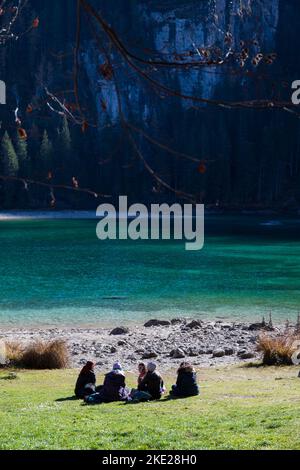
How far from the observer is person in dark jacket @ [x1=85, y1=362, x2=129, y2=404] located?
11.0 metres

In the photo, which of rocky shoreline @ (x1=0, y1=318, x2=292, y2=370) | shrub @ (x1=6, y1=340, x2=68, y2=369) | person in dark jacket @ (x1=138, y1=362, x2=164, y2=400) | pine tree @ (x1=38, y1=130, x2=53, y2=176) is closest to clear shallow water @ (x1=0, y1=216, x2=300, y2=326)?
rocky shoreline @ (x1=0, y1=318, x2=292, y2=370)

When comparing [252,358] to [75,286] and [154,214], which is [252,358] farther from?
[154,214]

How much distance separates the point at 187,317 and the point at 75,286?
8840mm

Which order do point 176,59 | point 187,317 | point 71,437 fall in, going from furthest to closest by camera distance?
point 187,317, point 71,437, point 176,59

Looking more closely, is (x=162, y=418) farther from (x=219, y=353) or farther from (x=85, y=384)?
(x=219, y=353)

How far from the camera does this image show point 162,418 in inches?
354

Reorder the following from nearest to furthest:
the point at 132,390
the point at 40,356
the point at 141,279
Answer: the point at 132,390
the point at 40,356
the point at 141,279

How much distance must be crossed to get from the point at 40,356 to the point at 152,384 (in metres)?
4.56

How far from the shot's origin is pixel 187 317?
2405 cm

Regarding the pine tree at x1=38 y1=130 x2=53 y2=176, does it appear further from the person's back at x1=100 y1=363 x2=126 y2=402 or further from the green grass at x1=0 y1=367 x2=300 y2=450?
the person's back at x1=100 y1=363 x2=126 y2=402

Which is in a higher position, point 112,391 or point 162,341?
point 112,391

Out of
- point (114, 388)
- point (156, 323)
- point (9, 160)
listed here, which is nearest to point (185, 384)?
point (114, 388)
